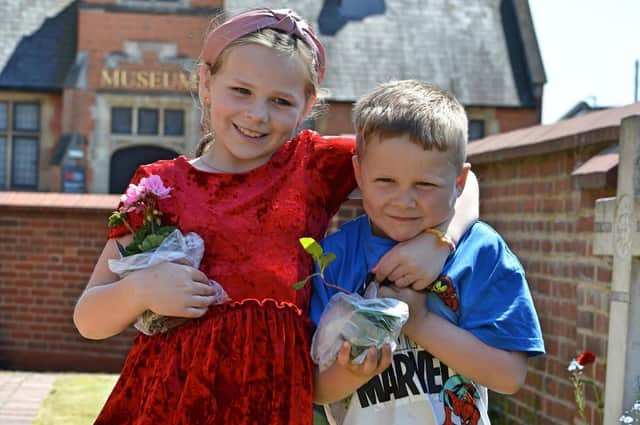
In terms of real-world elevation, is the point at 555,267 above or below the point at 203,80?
below

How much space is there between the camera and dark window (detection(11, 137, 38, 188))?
72.1 feet

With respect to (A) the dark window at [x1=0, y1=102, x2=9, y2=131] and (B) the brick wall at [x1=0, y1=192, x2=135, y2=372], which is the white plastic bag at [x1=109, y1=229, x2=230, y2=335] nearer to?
(B) the brick wall at [x1=0, y1=192, x2=135, y2=372]

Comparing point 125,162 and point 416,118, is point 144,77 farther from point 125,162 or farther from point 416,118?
point 416,118

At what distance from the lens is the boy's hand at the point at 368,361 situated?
1870mm

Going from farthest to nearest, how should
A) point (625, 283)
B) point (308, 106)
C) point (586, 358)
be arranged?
point (586, 358) < point (625, 283) < point (308, 106)

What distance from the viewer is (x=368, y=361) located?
6.13 ft

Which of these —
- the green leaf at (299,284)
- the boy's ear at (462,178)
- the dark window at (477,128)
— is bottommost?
the green leaf at (299,284)

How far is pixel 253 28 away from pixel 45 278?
735cm

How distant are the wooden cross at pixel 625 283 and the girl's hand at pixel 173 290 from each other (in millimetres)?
1880

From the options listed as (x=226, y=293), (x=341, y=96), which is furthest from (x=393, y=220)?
(x=341, y=96)

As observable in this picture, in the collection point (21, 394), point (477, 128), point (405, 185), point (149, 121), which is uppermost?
point (477, 128)

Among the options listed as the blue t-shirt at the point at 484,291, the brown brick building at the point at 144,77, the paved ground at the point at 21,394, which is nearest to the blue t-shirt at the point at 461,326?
the blue t-shirt at the point at 484,291

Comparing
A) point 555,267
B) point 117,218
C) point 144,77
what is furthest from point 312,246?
point 144,77

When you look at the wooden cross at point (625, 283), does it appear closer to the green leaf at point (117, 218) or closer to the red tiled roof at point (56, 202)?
the green leaf at point (117, 218)
